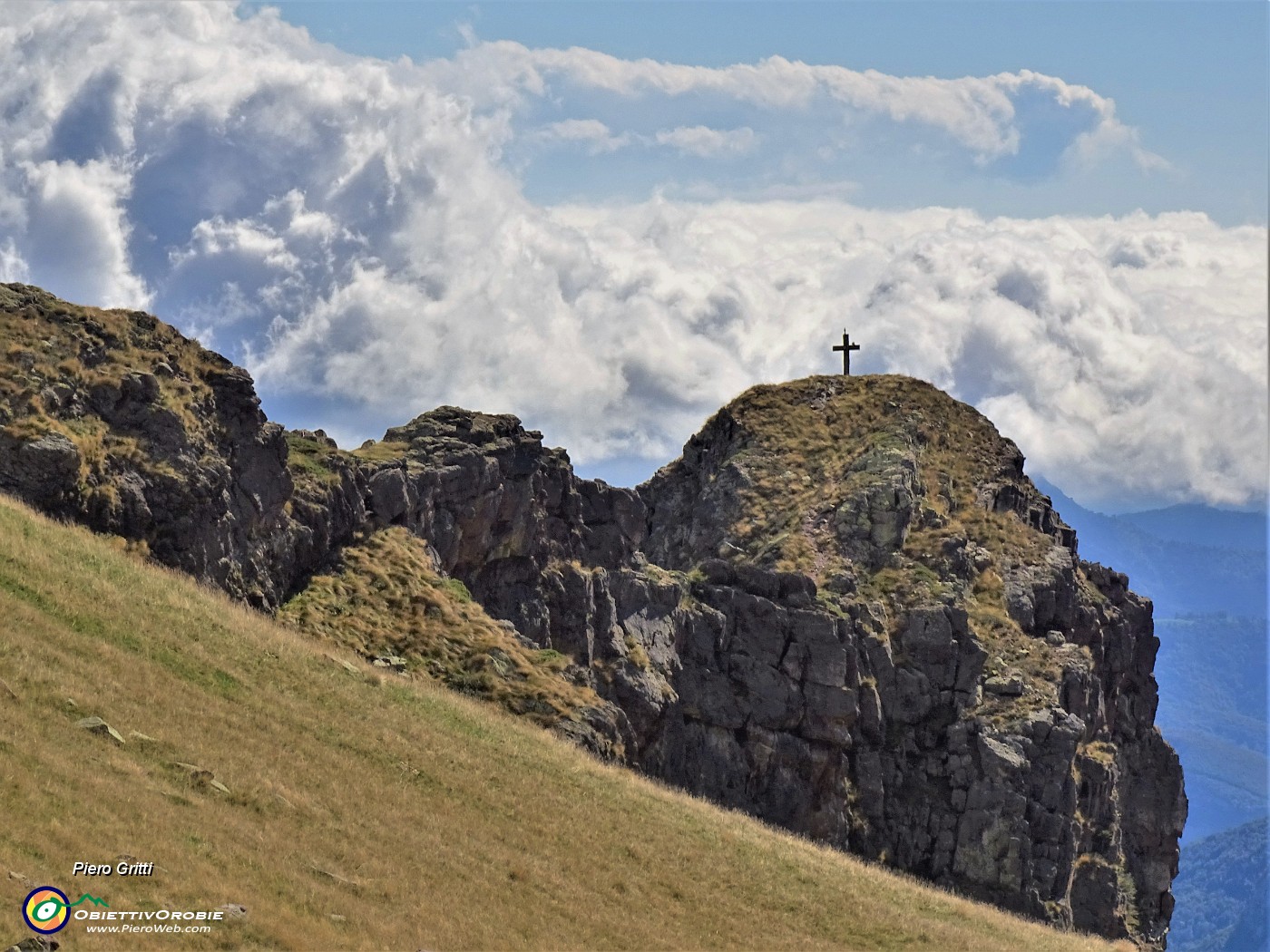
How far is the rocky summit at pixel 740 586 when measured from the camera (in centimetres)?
5872

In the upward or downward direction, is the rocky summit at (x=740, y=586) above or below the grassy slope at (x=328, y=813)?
above

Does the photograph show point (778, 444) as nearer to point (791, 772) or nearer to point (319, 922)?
point (791, 772)

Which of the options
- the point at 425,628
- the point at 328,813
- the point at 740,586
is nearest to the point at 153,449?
the point at 425,628

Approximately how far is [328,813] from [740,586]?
39.0 meters

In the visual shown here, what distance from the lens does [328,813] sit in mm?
40375

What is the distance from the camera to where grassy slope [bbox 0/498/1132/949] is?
33625 mm

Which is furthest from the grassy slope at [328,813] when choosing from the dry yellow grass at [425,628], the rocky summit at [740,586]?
the rocky summit at [740,586]

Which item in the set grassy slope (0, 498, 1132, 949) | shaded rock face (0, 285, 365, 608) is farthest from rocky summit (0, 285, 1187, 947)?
grassy slope (0, 498, 1132, 949)

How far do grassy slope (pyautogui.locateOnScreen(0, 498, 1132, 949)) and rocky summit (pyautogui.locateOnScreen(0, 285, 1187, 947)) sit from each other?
187 inches

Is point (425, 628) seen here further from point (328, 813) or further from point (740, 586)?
point (328, 813)

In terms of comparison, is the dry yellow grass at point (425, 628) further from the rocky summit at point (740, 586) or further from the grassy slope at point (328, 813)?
the grassy slope at point (328, 813)

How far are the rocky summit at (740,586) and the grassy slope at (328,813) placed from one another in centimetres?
476

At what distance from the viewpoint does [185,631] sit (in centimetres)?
4822

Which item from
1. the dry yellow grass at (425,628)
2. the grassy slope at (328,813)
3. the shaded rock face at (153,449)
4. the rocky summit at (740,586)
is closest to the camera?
the grassy slope at (328,813)
